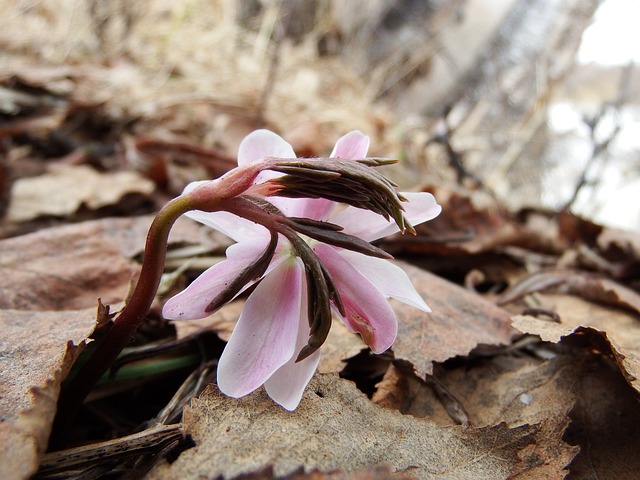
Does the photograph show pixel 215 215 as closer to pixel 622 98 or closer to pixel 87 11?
pixel 622 98

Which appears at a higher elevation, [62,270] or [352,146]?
[352,146]

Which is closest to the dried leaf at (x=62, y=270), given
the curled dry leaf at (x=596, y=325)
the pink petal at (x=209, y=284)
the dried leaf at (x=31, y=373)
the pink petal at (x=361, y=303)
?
the dried leaf at (x=31, y=373)

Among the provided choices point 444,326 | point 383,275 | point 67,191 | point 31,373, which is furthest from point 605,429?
point 67,191

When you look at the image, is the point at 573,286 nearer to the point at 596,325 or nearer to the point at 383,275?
the point at 596,325

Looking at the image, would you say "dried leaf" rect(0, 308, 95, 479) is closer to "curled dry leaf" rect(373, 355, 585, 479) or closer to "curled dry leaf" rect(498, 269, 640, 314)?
"curled dry leaf" rect(373, 355, 585, 479)

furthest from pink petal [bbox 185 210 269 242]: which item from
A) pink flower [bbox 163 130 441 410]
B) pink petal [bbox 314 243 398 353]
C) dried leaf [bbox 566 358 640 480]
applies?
dried leaf [bbox 566 358 640 480]

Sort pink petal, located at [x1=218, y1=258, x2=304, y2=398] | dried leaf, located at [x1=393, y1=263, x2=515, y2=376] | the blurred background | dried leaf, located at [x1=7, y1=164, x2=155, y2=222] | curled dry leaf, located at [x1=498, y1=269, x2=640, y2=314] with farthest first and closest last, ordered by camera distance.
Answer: the blurred background
dried leaf, located at [x1=7, y1=164, x2=155, y2=222]
curled dry leaf, located at [x1=498, y1=269, x2=640, y2=314]
dried leaf, located at [x1=393, y1=263, x2=515, y2=376]
pink petal, located at [x1=218, y1=258, x2=304, y2=398]

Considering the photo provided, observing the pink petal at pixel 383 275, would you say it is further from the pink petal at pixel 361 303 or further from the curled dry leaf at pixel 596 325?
the curled dry leaf at pixel 596 325
